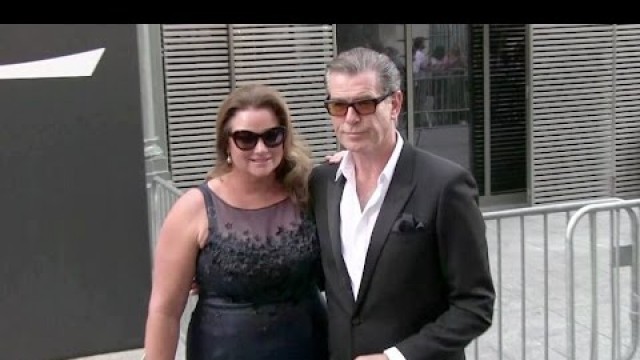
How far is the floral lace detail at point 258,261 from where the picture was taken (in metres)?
2.37

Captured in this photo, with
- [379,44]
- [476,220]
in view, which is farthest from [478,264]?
[379,44]

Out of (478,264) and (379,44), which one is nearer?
(478,264)

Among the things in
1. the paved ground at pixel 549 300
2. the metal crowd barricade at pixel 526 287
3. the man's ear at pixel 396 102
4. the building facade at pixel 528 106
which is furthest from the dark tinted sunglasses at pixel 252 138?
the building facade at pixel 528 106

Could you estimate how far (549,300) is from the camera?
20.7 feet

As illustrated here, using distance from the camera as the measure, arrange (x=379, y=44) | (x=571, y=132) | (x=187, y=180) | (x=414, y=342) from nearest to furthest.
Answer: (x=414, y=342), (x=187, y=180), (x=379, y=44), (x=571, y=132)

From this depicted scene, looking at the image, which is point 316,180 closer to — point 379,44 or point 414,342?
point 414,342

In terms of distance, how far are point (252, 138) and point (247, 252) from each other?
1.04 ft

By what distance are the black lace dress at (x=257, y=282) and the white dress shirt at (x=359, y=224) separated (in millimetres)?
152

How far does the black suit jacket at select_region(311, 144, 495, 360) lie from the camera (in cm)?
218

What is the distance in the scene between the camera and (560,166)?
10.1m

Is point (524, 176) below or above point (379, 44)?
below

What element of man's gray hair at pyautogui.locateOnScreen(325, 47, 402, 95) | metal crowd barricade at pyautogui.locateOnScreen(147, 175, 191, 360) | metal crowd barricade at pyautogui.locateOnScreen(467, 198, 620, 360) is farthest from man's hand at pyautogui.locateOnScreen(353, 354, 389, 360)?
metal crowd barricade at pyautogui.locateOnScreen(147, 175, 191, 360)
